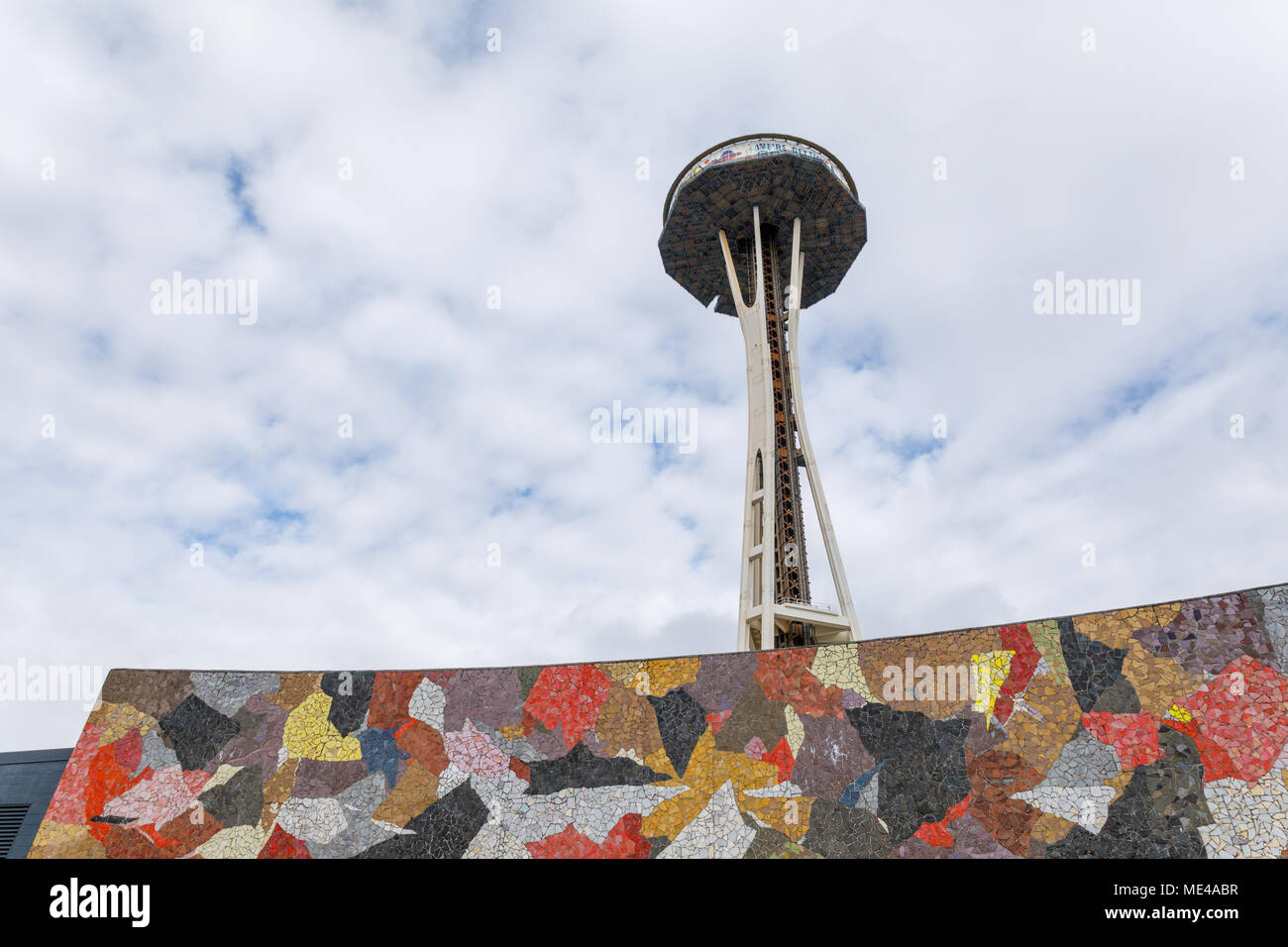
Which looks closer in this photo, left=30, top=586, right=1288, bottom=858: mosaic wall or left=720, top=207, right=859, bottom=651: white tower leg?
left=30, top=586, right=1288, bottom=858: mosaic wall

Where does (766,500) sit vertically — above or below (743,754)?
above

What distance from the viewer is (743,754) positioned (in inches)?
683

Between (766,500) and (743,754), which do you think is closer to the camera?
(743,754)

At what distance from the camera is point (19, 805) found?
80.4ft

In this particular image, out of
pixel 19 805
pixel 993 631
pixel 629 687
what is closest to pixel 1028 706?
pixel 993 631

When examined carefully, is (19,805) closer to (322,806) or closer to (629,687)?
(322,806)

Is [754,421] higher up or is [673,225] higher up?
[673,225]

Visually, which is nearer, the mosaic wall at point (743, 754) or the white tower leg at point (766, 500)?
the mosaic wall at point (743, 754)

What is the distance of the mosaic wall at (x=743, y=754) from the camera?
1470cm

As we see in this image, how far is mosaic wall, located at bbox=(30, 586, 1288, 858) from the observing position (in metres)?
14.7

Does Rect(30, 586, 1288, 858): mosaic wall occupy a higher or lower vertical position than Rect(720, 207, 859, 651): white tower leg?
lower

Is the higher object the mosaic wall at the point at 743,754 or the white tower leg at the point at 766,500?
the white tower leg at the point at 766,500
